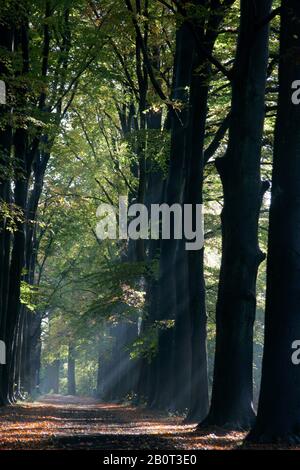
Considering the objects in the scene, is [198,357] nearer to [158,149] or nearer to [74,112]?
[158,149]

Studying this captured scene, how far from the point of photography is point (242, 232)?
14117 mm

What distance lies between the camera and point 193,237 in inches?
805

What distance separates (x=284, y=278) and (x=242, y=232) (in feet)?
9.70

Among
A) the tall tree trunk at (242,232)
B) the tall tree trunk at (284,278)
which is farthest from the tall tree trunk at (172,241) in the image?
the tall tree trunk at (284,278)

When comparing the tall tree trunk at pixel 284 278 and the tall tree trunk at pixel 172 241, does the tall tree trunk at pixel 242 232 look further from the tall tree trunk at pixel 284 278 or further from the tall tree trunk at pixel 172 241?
the tall tree trunk at pixel 172 241

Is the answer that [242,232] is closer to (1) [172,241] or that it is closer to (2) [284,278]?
(2) [284,278]

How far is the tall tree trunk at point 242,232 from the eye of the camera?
13906mm

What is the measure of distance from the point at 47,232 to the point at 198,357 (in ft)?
82.9

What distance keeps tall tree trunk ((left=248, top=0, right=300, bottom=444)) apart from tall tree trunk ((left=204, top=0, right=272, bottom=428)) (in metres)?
2.27

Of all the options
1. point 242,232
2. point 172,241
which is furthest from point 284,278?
point 172,241

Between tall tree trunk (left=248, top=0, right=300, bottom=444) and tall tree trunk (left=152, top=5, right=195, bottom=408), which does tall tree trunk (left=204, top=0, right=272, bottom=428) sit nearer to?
tall tree trunk (left=248, top=0, right=300, bottom=444)

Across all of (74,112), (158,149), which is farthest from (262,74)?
(74,112)

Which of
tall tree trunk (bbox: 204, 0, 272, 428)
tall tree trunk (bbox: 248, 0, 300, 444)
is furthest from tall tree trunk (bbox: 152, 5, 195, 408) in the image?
tall tree trunk (bbox: 248, 0, 300, 444)

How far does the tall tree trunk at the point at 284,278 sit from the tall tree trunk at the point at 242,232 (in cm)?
227
